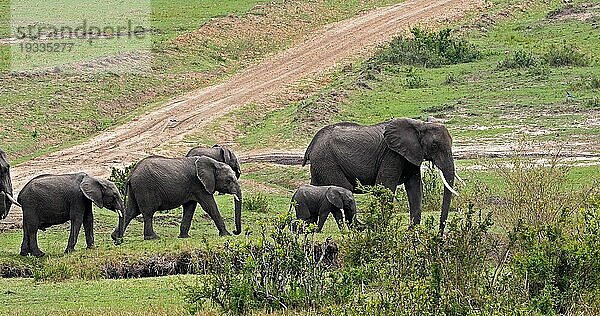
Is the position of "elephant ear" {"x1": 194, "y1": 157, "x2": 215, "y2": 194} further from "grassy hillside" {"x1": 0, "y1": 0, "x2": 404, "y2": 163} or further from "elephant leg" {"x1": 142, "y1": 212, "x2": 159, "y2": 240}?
"grassy hillside" {"x1": 0, "y1": 0, "x2": 404, "y2": 163}

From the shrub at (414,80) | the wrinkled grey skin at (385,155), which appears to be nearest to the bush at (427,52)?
the shrub at (414,80)

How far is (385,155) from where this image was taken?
19.4m

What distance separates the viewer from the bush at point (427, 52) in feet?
131

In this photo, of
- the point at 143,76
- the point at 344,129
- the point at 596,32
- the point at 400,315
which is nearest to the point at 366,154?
the point at 344,129

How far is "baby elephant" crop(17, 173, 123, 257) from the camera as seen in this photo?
17.5 metres

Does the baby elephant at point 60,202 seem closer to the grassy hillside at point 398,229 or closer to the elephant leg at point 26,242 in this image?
the elephant leg at point 26,242

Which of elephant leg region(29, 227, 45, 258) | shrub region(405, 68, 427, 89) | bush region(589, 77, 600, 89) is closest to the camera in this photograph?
elephant leg region(29, 227, 45, 258)

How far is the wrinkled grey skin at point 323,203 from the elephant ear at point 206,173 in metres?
1.34

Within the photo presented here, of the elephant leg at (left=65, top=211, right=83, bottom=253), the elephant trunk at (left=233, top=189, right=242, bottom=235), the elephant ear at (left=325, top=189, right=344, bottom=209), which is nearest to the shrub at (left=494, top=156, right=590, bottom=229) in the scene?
the elephant ear at (left=325, top=189, right=344, bottom=209)

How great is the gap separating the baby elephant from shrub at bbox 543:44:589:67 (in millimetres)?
22477

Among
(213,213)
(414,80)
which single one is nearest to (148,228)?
(213,213)

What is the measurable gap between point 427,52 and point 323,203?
72.1ft

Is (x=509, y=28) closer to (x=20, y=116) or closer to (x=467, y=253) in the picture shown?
(x=20, y=116)

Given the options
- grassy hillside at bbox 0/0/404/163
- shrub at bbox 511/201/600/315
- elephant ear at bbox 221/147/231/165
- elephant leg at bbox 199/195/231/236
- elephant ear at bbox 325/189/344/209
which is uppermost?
shrub at bbox 511/201/600/315
